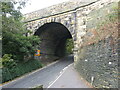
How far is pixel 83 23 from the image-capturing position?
9.65 meters

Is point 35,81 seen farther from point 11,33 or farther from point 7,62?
point 11,33

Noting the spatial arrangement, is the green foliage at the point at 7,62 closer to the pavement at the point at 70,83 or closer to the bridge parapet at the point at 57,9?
the pavement at the point at 70,83

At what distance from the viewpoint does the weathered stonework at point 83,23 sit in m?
4.67

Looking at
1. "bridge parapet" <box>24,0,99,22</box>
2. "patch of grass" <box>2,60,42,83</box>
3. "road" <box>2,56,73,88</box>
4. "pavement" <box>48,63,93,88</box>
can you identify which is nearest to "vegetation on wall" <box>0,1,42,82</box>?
"patch of grass" <box>2,60,42,83</box>

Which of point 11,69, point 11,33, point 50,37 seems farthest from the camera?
point 50,37

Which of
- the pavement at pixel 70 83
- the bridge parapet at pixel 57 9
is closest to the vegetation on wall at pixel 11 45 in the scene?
the pavement at pixel 70 83

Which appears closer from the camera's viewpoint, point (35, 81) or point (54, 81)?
point (54, 81)

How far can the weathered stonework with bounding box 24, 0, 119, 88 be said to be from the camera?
4671 millimetres

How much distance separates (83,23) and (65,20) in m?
2.50

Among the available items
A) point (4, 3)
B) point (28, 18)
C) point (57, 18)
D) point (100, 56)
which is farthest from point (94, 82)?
point (28, 18)

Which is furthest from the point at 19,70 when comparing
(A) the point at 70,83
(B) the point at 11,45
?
(A) the point at 70,83

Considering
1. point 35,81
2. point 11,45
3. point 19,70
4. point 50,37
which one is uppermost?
point 50,37

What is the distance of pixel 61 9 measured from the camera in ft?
38.3

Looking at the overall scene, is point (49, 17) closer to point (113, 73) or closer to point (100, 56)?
point (100, 56)
